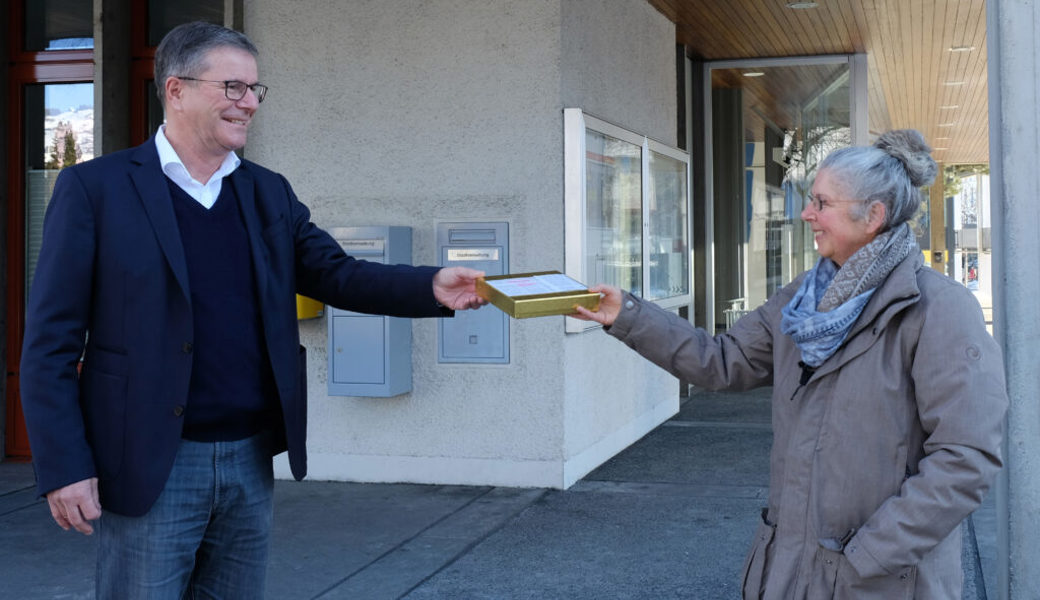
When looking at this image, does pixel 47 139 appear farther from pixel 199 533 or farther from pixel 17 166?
pixel 199 533

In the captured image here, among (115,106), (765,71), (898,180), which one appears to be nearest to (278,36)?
(115,106)

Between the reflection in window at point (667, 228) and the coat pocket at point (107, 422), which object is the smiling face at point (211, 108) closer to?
the coat pocket at point (107, 422)

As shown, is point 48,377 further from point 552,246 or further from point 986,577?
point 552,246

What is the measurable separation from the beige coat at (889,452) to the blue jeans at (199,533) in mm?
1179

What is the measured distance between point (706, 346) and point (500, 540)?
9.87ft

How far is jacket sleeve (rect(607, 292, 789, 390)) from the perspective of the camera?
8.98 ft

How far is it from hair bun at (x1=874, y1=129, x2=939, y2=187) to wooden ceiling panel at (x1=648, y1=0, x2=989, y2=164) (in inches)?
268

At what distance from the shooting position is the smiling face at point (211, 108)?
2676 millimetres

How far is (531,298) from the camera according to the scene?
2752 millimetres

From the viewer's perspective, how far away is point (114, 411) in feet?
8.33

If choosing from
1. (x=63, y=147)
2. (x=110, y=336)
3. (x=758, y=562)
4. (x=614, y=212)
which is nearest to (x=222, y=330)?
(x=110, y=336)

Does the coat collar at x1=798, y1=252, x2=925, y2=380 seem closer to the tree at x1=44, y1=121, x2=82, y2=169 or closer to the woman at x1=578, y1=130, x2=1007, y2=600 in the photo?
the woman at x1=578, y1=130, x2=1007, y2=600

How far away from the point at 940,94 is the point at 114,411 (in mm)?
15923

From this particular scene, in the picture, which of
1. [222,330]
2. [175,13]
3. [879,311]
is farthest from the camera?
[175,13]
